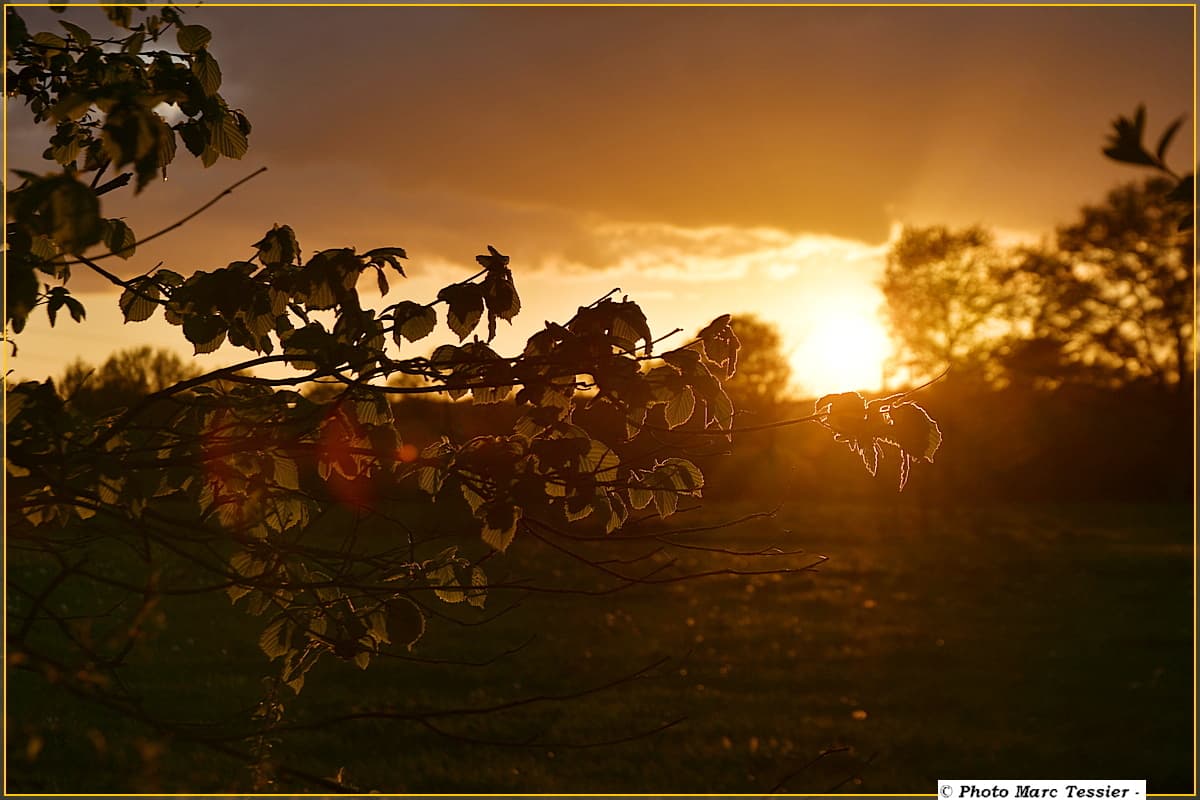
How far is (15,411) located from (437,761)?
22.9 feet

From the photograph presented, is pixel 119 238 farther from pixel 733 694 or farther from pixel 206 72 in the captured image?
pixel 733 694

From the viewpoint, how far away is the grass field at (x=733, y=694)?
9.02m

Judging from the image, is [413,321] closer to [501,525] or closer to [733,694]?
[501,525]

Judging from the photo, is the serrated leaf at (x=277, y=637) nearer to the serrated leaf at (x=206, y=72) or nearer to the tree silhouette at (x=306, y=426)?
the tree silhouette at (x=306, y=426)

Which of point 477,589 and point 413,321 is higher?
point 413,321

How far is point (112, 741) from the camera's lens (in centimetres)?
924

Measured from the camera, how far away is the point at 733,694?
12039 millimetres

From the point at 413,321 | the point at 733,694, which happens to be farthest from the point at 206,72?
the point at 733,694

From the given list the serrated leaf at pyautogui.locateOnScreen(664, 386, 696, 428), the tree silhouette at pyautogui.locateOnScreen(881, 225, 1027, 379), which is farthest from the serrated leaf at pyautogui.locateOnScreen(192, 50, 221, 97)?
the tree silhouette at pyautogui.locateOnScreen(881, 225, 1027, 379)

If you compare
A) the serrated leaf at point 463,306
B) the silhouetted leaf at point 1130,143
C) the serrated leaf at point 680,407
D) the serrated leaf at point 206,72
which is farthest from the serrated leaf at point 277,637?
the silhouetted leaf at point 1130,143

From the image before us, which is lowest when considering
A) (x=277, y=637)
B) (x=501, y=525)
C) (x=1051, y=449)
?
(x=1051, y=449)

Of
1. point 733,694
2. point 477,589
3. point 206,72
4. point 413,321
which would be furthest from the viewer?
point 733,694

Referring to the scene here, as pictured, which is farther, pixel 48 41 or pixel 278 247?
pixel 48 41

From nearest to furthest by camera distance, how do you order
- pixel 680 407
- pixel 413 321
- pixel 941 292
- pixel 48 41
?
1. pixel 680 407
2. pixel 413 321
3. pixel 48 41
4. pixel 941 292
